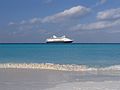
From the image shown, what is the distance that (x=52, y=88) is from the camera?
14.0 m

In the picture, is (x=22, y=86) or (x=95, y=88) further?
(x=22, y=86)

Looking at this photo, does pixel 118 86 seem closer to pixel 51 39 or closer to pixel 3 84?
pixel 3 84

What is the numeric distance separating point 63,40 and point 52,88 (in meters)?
155

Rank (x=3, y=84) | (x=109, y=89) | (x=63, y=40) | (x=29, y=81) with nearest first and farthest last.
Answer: (x=109, y=89) → (x=3, y=84) → (x=29, y=81) → (x=63, y=40)

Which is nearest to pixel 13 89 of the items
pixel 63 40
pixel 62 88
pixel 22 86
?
pixel 22 86

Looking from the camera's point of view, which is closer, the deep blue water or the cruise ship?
the deep blue water

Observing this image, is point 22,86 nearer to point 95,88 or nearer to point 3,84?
point 3,84

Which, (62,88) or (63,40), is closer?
(62,88)

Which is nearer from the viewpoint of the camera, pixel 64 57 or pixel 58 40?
pixel 64 57

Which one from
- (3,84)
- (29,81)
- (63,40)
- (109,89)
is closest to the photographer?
(109,89)

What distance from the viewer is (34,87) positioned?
566 inches

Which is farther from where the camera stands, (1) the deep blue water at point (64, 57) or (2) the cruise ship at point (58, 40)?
(2) the cruise ship at point (58, 40)

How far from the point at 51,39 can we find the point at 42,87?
517ft

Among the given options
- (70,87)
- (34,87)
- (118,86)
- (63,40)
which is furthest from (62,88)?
(63,40)
